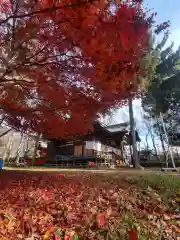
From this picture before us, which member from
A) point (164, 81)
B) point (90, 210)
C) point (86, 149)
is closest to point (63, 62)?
point (90, 210)

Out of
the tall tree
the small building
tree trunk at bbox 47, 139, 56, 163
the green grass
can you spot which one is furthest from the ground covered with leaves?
the tall tree

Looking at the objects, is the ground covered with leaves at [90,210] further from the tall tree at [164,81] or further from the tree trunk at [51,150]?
the tall tree at [164,81]

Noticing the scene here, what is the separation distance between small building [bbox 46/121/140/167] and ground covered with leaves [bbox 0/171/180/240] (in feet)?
46.0

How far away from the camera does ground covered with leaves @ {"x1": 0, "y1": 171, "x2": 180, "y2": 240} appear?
409 cm

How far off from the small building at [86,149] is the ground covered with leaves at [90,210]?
14.0 m

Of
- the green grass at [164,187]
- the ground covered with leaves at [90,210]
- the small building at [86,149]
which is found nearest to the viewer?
the ground covered with leaves at [90,210]

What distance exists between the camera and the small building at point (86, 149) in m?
22.5

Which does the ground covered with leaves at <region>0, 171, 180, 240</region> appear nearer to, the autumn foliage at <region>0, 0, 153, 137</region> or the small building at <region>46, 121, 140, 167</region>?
the autumn foliage at <region>0, 0, 153, 137</region>

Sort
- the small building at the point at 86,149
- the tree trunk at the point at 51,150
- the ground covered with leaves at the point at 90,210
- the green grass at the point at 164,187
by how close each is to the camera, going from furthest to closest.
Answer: the tree trunk at the point at 51,150 → the small building at the point at 86,149 → the green grass at the point at 164,187 → the ground covered with leaves at the point at 90,210

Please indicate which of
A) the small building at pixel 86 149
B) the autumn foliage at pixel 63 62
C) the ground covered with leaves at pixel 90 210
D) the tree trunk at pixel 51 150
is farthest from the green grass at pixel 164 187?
the tree trunk at pixel 51 150

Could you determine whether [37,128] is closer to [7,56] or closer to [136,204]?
[7,56]

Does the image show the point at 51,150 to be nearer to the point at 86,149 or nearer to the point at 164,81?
the point at 86,149

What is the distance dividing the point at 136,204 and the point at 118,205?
64 cm

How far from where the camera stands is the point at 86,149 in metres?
22.8
